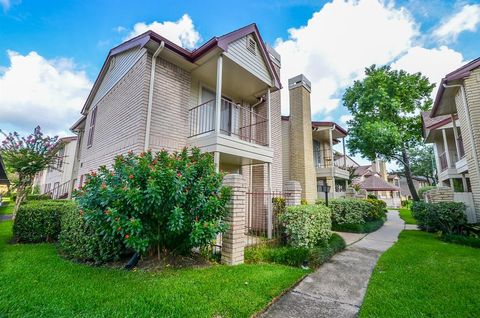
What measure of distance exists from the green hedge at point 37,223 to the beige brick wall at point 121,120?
7.56 feet

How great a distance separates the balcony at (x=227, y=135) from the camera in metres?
7.07

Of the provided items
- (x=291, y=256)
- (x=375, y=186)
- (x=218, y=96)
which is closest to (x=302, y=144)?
(x=218, y=96)

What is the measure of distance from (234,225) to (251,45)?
704 centimetres

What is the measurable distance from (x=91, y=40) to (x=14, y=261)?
983 centimetres

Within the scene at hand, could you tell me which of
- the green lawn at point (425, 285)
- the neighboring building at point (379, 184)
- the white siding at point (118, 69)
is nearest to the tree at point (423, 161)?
the neighboring building at point (379, 184)

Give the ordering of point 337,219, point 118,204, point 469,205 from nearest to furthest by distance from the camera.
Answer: point 118,204, point 469,205, point 337,219

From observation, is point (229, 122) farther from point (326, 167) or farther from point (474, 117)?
point (326, 167)

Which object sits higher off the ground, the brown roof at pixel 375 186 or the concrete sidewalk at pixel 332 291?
the brown roof at pixel 375 186

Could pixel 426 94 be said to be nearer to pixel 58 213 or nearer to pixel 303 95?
pixel 303 95

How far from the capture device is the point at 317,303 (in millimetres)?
3701

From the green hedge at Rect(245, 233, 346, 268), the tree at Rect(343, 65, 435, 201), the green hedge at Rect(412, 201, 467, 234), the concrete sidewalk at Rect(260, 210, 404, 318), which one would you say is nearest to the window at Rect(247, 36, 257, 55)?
the green hedge at Rect(245, 233, 346, 268)

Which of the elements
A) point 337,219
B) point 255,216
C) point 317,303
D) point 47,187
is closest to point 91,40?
point 255,216

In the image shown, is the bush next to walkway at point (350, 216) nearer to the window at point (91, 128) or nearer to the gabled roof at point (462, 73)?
the gabled roof at point (462, 73)

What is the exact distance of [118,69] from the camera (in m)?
9.52
